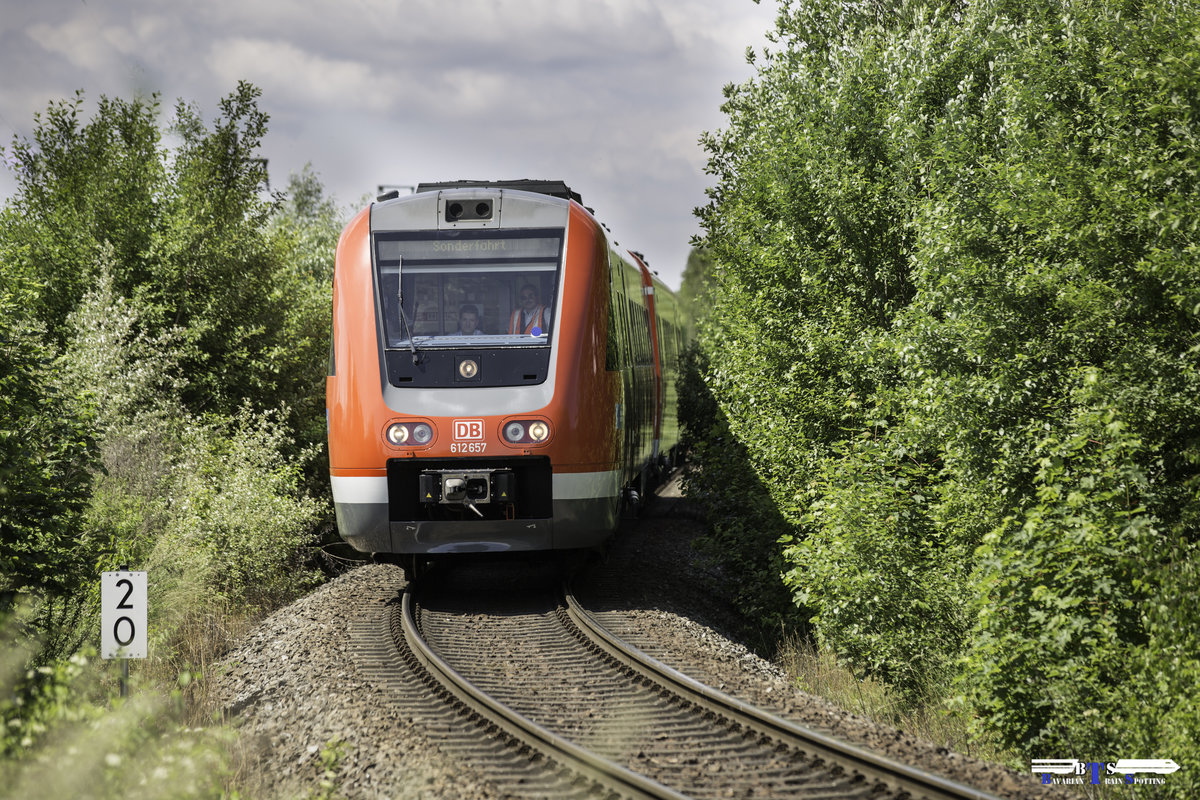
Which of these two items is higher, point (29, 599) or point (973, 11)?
point (973, 11)

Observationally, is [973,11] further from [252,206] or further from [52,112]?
[52,112]

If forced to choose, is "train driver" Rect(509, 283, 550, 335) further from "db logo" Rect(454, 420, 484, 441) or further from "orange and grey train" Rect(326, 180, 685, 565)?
"db logo" Rect(454, 420, 484, 441)

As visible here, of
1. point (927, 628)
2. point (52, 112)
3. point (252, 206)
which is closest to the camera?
point (927, 628)

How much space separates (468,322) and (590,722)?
4174 mm

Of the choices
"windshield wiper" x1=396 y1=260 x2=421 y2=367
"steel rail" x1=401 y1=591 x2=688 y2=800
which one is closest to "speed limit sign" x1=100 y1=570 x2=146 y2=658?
"steel rail" x1=401 y1=591 x2=688 y2=800

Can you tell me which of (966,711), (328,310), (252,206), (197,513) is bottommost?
(966,711)

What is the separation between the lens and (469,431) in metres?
9.19

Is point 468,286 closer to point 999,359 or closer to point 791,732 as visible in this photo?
point 999,359

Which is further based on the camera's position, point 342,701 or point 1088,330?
point 1088,330

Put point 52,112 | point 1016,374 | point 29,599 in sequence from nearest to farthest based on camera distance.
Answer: point 29,599
point 1016,374
point 52,112

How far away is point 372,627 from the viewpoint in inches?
357

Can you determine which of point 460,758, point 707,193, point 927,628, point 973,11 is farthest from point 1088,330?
point 707,193

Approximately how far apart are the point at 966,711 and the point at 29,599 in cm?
719

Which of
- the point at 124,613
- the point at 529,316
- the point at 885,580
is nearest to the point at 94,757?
the point at 124,613
